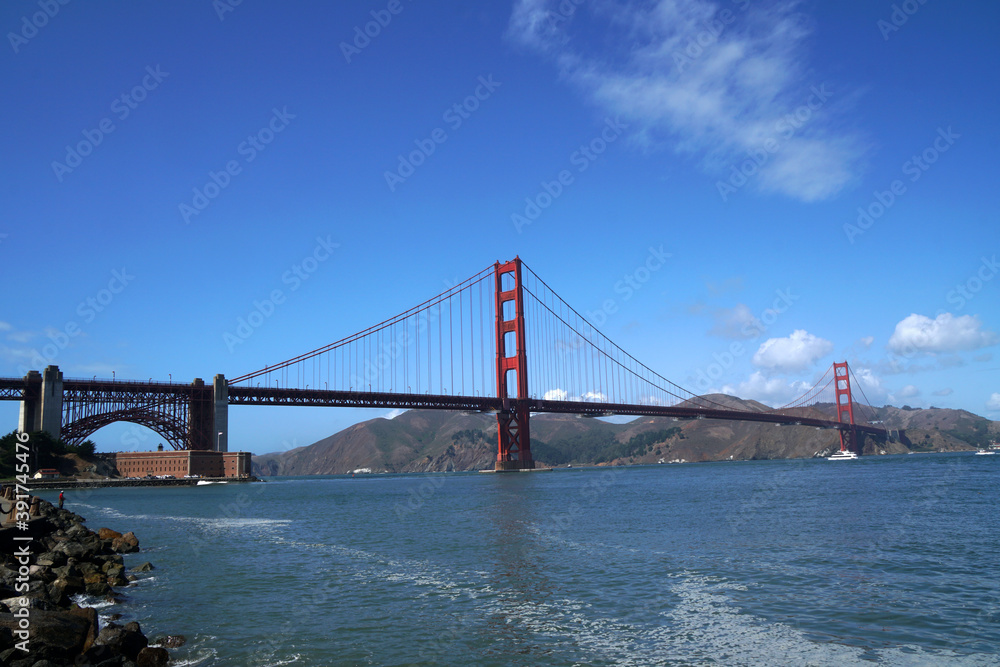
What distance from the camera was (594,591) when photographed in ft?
43.7

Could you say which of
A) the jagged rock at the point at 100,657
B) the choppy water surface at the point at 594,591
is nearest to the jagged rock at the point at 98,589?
the choppy water surface at the point at 594,591

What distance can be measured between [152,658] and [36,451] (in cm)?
6510

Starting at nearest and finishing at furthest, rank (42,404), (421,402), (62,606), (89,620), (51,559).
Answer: (89,620) → (62,606) → (51,559) → (42,404) → (421,402)

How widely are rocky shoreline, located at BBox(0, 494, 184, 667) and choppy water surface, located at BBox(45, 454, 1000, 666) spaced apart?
0.65 m

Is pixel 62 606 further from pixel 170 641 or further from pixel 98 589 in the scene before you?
pixel 98 589

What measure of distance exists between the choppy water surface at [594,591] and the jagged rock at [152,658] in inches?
17.9

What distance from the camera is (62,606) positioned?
39.0ft

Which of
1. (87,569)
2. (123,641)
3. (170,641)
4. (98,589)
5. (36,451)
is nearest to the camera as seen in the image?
(123,641)

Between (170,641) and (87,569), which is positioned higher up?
(87,569)

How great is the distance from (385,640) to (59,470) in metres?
70.1

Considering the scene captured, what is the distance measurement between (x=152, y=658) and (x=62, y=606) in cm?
380

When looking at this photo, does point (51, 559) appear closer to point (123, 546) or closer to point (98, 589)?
point (98, 589)

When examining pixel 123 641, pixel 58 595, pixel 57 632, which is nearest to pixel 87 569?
pixel 58 595

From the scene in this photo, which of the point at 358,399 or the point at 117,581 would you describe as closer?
the point at 117,581
